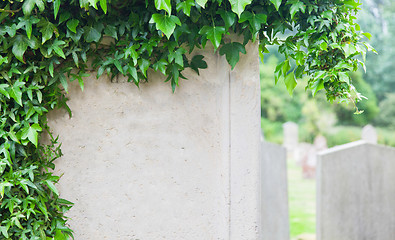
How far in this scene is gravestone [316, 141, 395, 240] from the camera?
4.12 meters

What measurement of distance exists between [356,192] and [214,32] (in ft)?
10.5

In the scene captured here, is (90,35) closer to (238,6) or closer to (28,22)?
(28,22)

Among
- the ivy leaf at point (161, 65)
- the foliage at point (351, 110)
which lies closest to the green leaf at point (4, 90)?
the ivy leaf at point (161, 65)

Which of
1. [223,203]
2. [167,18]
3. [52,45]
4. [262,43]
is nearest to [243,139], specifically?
[223,203]

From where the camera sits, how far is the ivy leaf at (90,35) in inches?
72.0

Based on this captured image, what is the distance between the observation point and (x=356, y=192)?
170 inches

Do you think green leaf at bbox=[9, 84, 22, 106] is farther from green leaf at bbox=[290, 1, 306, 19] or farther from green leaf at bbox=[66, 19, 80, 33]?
green leaf at bbox=[290, 1, 306, 19]

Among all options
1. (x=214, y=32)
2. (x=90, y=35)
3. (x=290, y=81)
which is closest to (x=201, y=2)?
(x=214, y=32)

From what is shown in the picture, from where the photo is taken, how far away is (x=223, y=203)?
2057 mm

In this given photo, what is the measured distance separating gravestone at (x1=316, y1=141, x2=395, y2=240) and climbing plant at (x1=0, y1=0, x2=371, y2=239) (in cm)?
237

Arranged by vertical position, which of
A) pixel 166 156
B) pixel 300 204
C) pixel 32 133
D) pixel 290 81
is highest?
pixel 290 81

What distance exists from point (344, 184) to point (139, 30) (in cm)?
316

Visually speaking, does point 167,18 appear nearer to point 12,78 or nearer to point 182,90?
point 182,90

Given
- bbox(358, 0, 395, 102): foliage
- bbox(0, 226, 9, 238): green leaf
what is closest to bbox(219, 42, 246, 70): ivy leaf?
bbox(0, 226, 9, 238): green leaf
